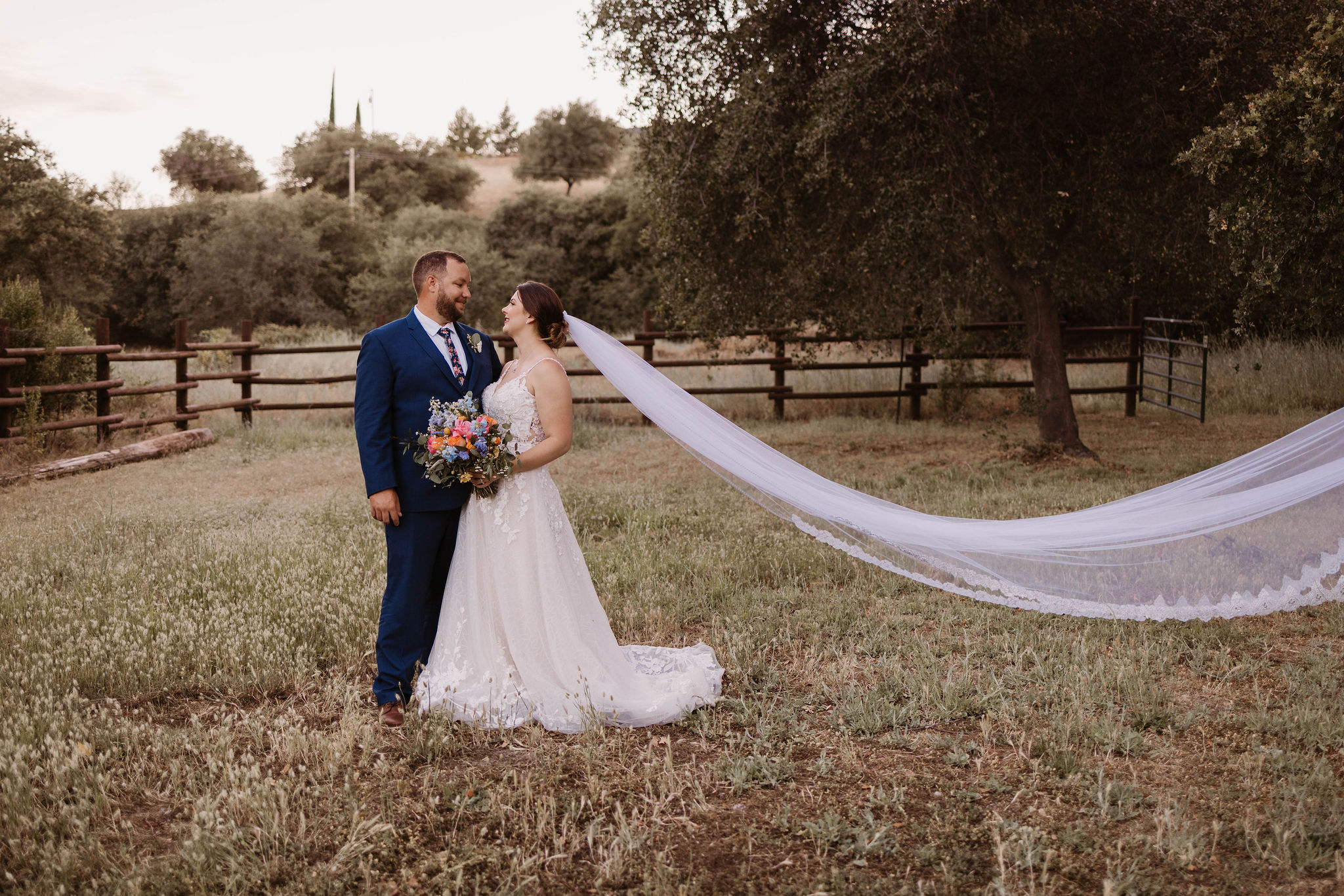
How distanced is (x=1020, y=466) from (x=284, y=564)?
766 cm

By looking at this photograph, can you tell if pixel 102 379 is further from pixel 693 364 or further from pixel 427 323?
pixel 427 323

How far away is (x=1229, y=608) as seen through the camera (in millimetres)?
4719

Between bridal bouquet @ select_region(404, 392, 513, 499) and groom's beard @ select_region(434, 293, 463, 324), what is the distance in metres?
0.40

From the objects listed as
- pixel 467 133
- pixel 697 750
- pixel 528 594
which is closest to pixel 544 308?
pixel 528 594

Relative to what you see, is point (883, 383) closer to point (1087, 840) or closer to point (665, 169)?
point (665, 169)

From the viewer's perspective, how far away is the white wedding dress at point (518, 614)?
4504 millimetres

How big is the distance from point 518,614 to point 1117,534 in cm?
307

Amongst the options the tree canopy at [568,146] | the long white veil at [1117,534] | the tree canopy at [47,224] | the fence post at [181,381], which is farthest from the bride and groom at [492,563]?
the tree canopy at [568,146]

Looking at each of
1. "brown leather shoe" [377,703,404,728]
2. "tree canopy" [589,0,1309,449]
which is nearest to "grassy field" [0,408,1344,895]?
"brown leather shoe" [377,703,404,728]

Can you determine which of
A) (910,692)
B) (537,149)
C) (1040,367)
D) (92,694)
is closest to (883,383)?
(1040,367)

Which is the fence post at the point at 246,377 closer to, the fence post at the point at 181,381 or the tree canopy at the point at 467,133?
the fence post at the point at 181,381

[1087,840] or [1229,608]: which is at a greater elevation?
[1229,608]

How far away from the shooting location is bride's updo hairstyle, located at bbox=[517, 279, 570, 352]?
4.46 m

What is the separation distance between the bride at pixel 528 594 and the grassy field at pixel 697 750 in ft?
0.89
